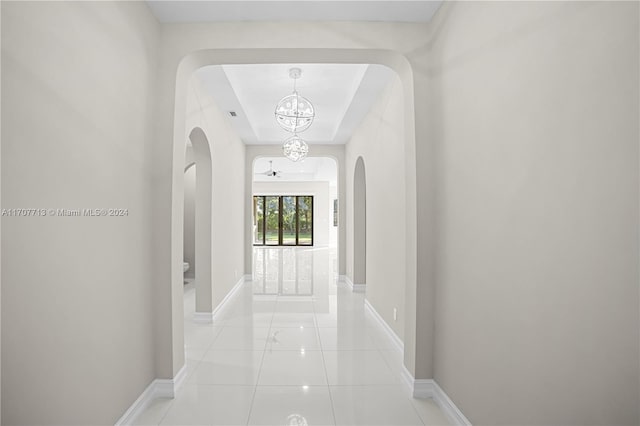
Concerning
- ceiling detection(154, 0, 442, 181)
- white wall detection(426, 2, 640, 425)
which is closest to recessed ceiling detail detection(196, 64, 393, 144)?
ceiling detection(154, 0, 442, 181)

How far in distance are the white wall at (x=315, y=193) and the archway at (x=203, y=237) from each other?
11258mm

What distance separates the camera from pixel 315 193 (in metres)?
15.8

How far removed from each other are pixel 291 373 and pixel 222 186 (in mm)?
3094

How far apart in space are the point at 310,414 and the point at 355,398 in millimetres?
387

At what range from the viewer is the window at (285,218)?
54.2 ft

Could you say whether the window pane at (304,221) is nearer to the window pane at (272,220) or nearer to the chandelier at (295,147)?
the window pane at (272,220)

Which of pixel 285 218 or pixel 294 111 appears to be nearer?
pixel 294 111

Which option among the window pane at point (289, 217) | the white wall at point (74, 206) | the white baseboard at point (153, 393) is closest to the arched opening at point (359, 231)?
the white baseboard at point (153, 393)

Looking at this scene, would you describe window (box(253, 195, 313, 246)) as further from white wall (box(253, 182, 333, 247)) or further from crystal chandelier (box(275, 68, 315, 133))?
crystal chandelier (box(275, 68, 315, 133))

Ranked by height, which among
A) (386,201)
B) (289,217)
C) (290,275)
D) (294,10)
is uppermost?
(294,10)

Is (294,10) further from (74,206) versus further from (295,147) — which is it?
(295,147)

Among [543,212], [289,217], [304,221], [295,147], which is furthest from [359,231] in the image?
[289,217]

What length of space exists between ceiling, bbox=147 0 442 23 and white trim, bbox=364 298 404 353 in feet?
9.49

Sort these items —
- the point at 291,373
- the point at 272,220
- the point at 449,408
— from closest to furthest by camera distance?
the point at 449,408
the point at 291,373
the point at 272,220
